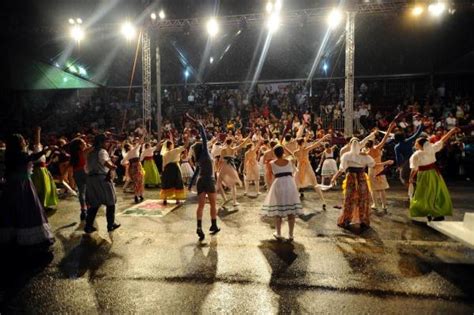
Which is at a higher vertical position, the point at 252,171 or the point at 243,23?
the point at 243,23

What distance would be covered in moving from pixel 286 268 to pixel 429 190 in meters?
3.69

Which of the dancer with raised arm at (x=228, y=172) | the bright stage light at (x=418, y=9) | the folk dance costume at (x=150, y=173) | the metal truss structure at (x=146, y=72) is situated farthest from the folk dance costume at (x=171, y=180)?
the bright stage light at (x=418, y=9)

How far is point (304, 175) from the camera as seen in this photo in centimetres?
996

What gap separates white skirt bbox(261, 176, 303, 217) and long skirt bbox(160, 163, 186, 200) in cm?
412

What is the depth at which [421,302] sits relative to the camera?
422 cm

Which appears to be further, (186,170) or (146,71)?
(146,71)

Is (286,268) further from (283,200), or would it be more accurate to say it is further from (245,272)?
(283,200)

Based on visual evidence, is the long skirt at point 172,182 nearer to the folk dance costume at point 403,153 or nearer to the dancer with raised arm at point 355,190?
the dancer with raised arm at point 355,190

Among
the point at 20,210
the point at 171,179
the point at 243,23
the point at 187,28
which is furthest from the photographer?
the point at 187,28

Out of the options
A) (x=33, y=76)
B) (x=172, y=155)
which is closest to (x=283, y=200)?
(x=172, y=155)

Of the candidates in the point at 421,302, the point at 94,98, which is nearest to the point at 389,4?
the point at 421,302

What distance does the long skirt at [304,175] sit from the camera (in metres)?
9.92

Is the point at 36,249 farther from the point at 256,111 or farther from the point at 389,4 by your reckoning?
the point at 256,111

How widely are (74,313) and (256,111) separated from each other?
753 inches
